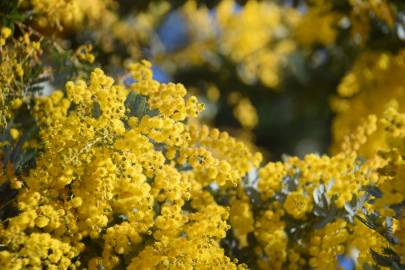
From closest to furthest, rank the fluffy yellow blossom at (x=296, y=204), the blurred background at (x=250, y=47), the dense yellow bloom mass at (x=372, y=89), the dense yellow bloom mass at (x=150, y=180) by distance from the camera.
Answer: the dense yellow bloom mass at (x=150, y=180) < the fluffy yellow blossom at (x=296, y=204) < the blurred background at (x=250, y=47) < the dense yellow bloom mass at (x=372, y=89)

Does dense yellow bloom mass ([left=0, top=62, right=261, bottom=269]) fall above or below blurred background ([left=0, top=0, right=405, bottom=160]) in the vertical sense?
below

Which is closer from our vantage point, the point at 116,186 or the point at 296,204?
the point at 116,186

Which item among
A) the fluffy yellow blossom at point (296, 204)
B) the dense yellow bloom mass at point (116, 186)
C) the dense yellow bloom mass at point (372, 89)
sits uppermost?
the dense yellow bloom mass at point (372, 89)

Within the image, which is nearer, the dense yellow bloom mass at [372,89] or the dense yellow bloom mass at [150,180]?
the dense yellow bloom mass at [150,180]

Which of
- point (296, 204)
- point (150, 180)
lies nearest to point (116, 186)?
point (150, 180)

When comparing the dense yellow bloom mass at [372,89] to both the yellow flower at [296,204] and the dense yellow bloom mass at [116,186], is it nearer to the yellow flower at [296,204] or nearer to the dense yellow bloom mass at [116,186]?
the yellow flower at [296,204]

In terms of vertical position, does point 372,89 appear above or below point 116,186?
above

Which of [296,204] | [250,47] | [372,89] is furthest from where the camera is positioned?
[250,47]

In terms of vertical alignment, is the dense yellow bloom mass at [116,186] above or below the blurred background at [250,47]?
below

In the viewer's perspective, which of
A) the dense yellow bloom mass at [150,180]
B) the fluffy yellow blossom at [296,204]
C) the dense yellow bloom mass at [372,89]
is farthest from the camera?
the dense yellow bloom mass at [372,89]

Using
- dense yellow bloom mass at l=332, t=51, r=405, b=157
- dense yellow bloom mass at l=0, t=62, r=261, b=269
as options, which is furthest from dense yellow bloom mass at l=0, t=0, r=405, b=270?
dense yellow bloom mass at l=332, t=51, r=405, b=157

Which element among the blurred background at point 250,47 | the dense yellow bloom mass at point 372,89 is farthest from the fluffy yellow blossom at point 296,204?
the dense yellow bloom mass at point 372,89

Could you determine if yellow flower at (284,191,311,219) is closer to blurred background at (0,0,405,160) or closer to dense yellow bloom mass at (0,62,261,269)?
dense yellow bloom mass at (0,62,261,269)

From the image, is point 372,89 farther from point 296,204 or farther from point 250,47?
point 250,47
